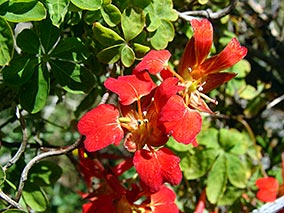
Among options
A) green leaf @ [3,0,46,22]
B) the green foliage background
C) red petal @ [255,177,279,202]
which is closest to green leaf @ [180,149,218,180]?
the green foliage background

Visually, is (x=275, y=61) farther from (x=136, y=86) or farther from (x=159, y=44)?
(x=136, y=86)

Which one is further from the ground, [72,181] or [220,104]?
[220,104]

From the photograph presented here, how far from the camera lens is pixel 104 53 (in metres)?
1.03

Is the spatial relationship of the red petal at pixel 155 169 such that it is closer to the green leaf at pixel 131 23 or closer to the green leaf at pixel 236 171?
the green leaf at pixel 131 23

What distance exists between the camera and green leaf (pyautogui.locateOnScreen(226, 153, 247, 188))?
1382 mm

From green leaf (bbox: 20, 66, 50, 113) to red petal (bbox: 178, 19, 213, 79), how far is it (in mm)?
216

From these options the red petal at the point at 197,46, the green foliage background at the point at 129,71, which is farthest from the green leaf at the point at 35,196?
the red petal at the point at 197,46

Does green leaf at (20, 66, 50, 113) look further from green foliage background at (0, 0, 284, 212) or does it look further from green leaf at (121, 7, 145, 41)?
green leaf at (121, 7, 145, 41)

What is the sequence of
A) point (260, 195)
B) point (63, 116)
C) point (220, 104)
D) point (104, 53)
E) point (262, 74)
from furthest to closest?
point (63, 116) < point (262, 74) < point (220, 104) < point (260, 195) < point (104, 53)

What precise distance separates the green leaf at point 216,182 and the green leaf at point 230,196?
0.6 inches

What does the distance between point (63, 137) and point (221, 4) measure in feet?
3.68

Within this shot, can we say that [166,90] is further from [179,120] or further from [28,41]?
[28,41]

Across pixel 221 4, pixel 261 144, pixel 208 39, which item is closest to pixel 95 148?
pixel 208 39

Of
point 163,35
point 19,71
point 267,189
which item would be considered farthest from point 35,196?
point 267,189
